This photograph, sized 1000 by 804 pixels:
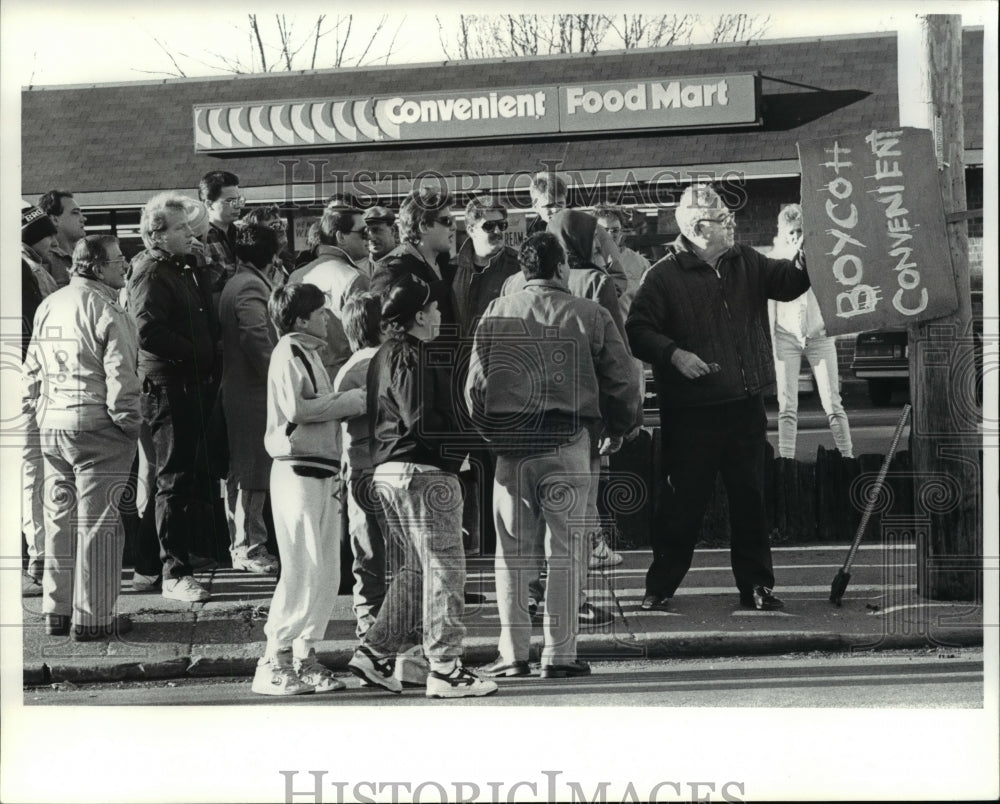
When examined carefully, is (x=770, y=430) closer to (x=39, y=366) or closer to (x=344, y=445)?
(x=344, y=445)

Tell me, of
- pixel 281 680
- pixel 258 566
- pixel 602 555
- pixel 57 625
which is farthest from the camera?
pixel 258 566

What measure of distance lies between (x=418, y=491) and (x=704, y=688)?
1771mm

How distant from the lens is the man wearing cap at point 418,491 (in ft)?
26.1

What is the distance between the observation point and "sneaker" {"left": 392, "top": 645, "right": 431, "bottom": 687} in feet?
26.6

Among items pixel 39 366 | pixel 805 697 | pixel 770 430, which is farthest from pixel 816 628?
pixel 39 366

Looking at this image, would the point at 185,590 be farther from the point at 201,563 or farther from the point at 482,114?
the point at 482,114

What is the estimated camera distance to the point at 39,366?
8.58m

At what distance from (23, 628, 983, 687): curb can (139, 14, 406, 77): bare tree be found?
10.6 ft

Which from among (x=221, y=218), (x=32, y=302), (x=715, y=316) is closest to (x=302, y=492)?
(x=221, y=218)

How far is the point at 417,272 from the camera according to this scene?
27.9ft

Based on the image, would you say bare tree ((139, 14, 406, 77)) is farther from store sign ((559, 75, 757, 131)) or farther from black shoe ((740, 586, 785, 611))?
black shoe ((740, 586, 785, 611))

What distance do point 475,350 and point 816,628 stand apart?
235 cm

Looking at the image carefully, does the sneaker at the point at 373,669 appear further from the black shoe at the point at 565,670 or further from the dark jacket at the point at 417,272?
the dark jacket at the point at 417,272

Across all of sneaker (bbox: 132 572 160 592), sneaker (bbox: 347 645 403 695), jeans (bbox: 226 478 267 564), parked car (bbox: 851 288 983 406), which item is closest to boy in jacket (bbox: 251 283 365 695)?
sneaker (bbox: 347 645 403 695)
